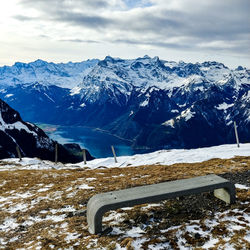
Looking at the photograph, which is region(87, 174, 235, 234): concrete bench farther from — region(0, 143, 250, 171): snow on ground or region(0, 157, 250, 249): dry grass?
region(0, 143, 250, 171): snow on ground

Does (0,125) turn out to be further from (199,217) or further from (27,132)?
(199,217)

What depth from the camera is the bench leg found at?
41.2ft

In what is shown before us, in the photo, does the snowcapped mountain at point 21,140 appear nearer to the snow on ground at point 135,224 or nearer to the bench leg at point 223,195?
the snow on ground at point 135,224

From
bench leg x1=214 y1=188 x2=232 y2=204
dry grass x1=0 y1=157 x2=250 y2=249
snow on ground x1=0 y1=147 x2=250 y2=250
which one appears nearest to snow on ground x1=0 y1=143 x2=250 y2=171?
dry grass x1=0 y1=157 x2=250 y2=249

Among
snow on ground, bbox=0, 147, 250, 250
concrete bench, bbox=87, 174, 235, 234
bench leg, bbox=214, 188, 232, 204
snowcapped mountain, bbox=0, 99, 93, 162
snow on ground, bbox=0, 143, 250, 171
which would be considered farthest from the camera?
snowcapped mountain, bbox=0, 99, 93, 162

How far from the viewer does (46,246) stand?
34.0 feet

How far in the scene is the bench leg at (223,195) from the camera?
12571 millimetres

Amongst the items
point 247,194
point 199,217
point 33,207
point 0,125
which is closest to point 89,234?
point 199,217

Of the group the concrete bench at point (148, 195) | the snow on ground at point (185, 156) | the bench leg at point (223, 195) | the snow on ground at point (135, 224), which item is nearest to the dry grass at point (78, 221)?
the snow on ground at point (135, 224)

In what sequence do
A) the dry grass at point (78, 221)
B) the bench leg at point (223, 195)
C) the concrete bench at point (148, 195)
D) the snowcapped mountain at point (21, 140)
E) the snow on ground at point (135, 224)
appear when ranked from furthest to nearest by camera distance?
the snowcapped mountain at point (21, 140) < the bench leg at point (223, 195) < the concrete bench at point (148, 195) < the dry grass at point (78, 221) < the snow on ground at point (135, 224)

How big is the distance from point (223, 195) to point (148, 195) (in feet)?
14.0

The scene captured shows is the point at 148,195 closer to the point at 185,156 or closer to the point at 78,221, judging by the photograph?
the point at 78,221

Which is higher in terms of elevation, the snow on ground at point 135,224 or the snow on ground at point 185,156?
the snow on ground at point 135,224

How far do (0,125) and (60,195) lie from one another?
618ft
